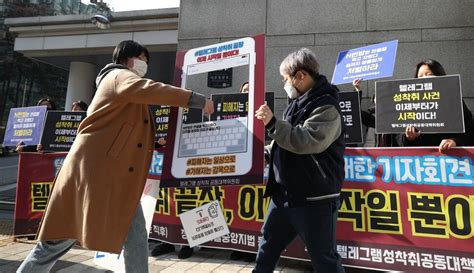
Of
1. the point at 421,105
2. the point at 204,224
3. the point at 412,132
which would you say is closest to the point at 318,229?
the point at 204,224

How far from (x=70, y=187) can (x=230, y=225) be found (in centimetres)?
223

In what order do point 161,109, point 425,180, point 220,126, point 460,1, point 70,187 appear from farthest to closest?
point 460,1, point 161,109, point 425,180, point 220,126, point 70,187

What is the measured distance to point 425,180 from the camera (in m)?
3.34

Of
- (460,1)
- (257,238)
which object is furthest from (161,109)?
(460,1)

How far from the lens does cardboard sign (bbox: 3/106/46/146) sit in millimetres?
5488

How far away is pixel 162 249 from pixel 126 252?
7.00ft

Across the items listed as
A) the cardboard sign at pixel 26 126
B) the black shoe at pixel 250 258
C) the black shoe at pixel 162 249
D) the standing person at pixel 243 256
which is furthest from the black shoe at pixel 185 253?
the cardboard sign at pixel 26 126

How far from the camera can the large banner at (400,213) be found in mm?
3193

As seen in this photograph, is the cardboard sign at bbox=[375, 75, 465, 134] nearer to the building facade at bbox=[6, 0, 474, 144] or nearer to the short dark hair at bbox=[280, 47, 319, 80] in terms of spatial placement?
the short dark hair at bbox=[280, 47, 319, 80]

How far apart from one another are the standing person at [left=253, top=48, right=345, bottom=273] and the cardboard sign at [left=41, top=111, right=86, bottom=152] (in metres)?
4.25

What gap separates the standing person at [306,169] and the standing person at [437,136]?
5.65 ft

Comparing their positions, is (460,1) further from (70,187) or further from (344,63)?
(70,187)

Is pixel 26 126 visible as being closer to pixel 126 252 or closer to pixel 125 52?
pixel 125 52

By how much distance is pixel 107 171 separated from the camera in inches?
85.8
